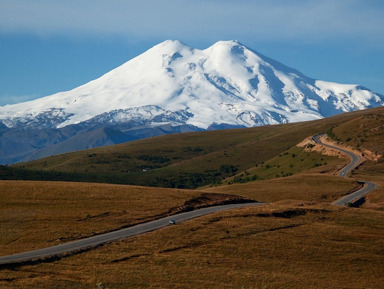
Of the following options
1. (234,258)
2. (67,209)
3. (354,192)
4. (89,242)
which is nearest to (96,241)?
(89,242)

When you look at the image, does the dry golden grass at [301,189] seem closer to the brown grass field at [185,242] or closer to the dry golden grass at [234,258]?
the brown grass field at [185,242]

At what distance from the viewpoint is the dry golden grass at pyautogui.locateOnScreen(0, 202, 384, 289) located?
148 feet

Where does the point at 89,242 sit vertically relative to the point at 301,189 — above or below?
above

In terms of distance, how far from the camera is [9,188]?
70688 mm

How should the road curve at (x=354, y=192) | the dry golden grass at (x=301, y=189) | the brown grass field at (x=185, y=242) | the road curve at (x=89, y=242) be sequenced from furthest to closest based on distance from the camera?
the dry golden grass at (x=301, y=189)
the road curve at (x=354, y=192)
the road curve at (x=89, y=242)
the brown grass field at (x=185, y=242)

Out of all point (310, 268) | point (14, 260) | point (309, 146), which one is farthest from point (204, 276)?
point (309, 146)

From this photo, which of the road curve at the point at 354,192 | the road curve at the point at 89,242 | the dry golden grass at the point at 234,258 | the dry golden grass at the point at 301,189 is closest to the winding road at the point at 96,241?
the road curve at the point at 89,242

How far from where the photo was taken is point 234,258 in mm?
51406

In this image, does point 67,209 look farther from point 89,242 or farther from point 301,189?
point 301,189

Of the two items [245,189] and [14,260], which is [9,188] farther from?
[245,189]

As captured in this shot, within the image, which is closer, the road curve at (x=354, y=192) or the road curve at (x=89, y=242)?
the road curve at (x=89, y=242)

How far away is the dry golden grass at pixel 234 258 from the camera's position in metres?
45.1

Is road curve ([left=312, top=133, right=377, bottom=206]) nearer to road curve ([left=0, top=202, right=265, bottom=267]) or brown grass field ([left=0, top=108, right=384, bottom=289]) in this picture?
brown grass field ([left=0, top=108, right=384, bottom=289])

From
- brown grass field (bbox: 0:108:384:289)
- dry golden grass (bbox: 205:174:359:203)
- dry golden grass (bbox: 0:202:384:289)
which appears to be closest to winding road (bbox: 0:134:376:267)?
brown grass field (bbox: 0:108:384:289)
